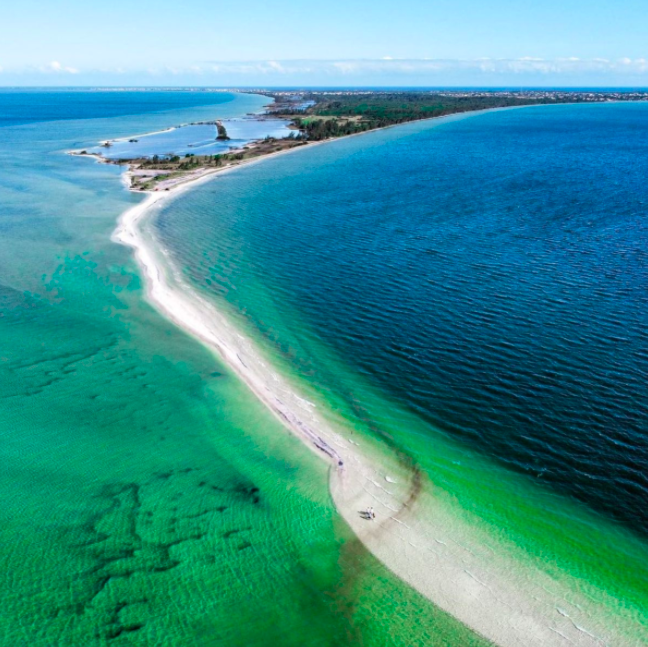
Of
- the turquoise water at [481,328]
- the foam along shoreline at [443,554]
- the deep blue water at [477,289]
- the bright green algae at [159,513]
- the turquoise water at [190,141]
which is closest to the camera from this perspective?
the foam along shoreline at [443,554]

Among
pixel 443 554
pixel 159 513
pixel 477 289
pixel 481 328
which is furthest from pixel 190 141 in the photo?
pixel 443 554

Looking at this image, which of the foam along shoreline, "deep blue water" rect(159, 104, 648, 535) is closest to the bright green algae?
the foam along shoreline

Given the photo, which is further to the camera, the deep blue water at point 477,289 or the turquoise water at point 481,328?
the deep blue water at point 477,289

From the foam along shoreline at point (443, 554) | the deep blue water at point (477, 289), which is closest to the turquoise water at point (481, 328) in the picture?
the deep blue water at point (477, 289)

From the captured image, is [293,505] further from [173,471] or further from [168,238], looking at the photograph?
[168,238]

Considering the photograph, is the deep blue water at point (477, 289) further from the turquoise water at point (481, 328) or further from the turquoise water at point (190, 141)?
the turquoise water at point (190, 141)

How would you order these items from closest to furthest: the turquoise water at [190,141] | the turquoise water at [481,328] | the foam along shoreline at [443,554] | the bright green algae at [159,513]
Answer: the foam along shoreline at [443,554] < the bright green algae at [159,513] < the turquoise water at [481,328] < the turquoise water at [190,141]
